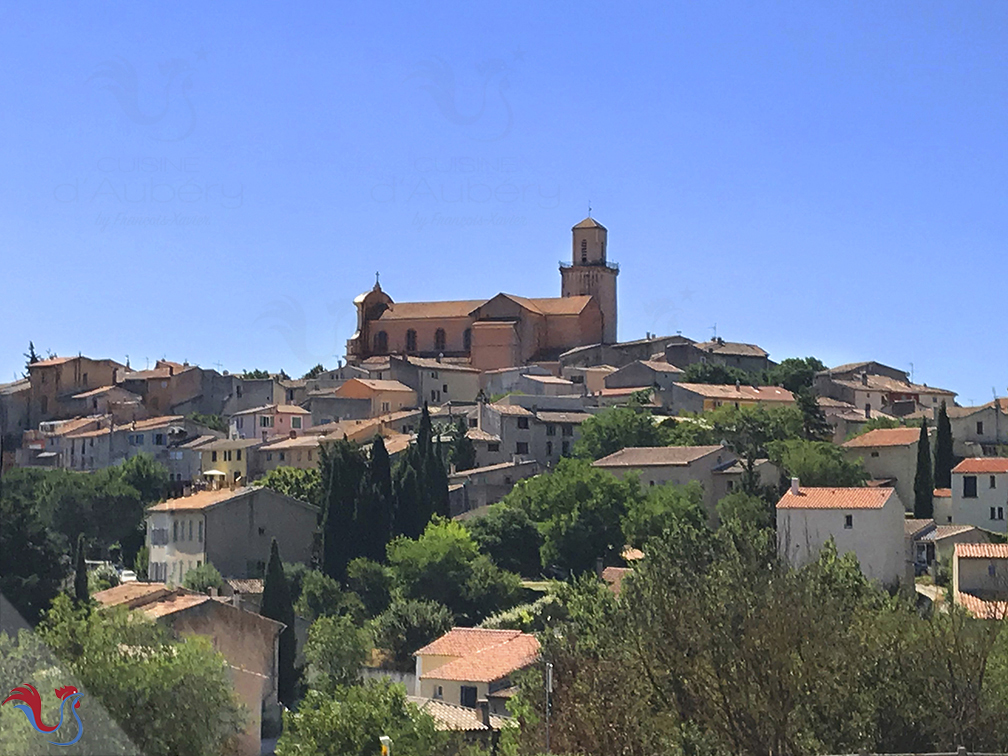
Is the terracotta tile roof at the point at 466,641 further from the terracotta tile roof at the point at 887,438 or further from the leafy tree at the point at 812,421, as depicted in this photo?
the leafy tree at the point at 812,421

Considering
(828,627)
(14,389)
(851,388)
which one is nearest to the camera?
(828,627)

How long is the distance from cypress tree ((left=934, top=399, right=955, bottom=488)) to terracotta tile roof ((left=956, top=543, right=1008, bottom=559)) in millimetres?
12839

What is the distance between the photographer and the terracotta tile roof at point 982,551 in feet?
163

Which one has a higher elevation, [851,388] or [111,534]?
[851,388]

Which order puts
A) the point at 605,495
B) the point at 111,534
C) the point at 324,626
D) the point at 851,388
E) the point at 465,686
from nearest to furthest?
1. the point at 465,686
2. the point at 324,626
3. the point at 605,495
4. the point at 111,534
5. the point at 851,388

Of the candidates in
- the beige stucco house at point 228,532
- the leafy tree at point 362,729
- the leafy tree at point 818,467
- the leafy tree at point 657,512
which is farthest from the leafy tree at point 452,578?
the leafy tree at point 362,729

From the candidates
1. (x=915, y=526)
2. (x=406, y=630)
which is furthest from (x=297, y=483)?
(x=915, y=526)

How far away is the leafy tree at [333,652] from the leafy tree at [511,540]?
1234 centimetres

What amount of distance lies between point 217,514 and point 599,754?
1316 inches

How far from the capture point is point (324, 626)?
163ft

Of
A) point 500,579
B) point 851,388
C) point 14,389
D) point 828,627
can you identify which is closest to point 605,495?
point 500,579

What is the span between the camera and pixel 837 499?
5269 cm

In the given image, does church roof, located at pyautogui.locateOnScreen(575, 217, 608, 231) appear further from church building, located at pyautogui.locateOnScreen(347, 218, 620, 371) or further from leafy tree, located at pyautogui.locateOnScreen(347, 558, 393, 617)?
leafy tree, located at pyautogui.locateOnScreen(347, 558, 393, 617)

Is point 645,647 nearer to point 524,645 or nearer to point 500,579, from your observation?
point 524,645
